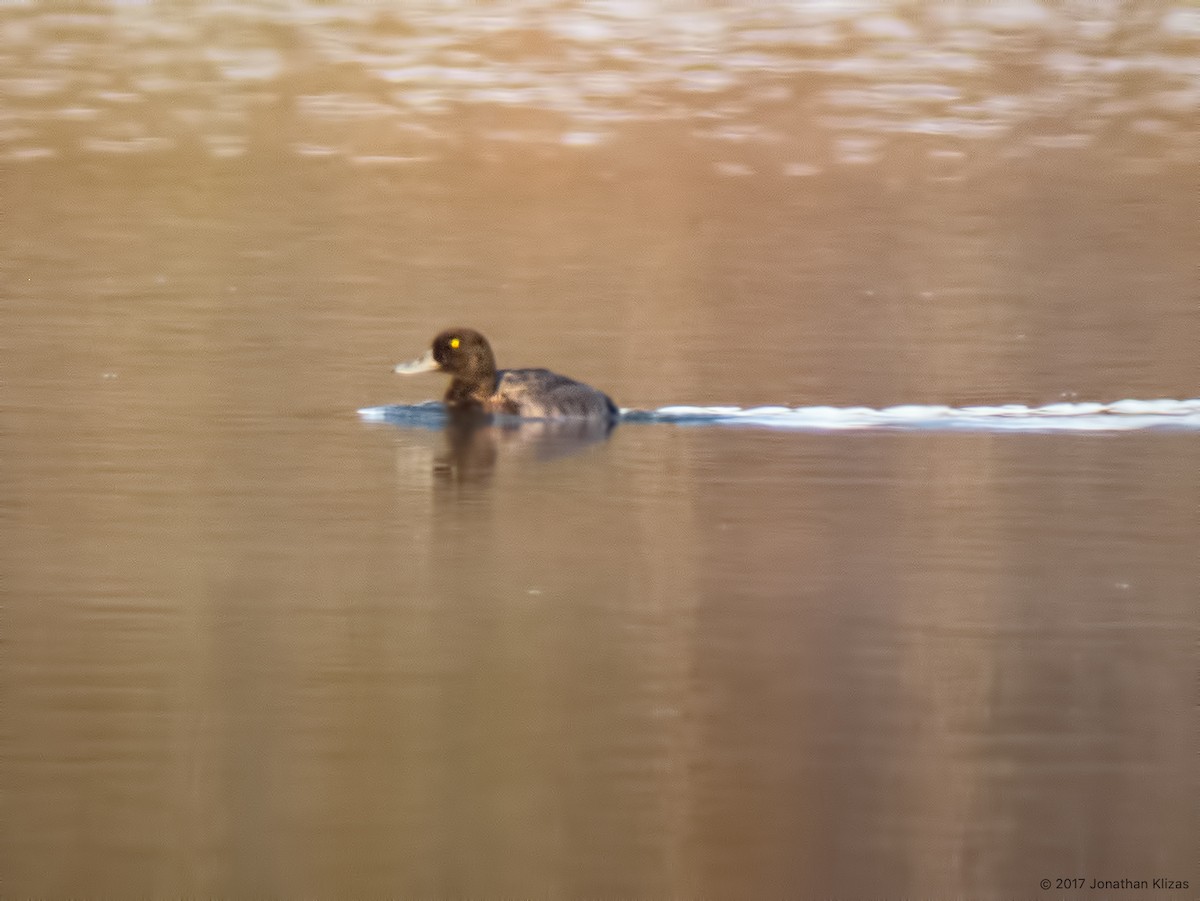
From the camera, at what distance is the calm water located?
6.86 metres

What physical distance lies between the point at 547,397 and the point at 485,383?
648mm

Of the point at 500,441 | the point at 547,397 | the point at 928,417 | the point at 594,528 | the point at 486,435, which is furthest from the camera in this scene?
the point at 547,397

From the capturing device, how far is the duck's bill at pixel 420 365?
49.4 feet

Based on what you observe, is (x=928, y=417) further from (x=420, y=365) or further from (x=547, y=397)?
(x=420, y=365)

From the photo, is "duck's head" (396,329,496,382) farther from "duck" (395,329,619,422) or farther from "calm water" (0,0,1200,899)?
"calm water" (0,0,1200,899)

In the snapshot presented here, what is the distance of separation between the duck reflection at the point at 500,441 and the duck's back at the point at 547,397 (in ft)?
0.16

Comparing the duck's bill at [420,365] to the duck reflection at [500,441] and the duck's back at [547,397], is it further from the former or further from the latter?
the duck reflection at [500,441]

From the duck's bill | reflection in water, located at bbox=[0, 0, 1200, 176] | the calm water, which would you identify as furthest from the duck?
reflection in water, located at bbox=[0, 0, 1200, 176]

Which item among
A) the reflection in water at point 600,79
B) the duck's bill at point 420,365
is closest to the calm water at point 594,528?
the duck's bill at point 420,365

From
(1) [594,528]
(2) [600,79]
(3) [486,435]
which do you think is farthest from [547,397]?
(2) [600,79]

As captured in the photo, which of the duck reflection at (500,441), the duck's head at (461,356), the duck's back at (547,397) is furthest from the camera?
the duck's head at (461,356)

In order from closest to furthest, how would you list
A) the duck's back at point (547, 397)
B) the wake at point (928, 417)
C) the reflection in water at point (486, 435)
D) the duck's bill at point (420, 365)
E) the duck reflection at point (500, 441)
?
1. the duck reflection at point (500, 441)
2. the reflection in water at point (486, 435)
3. the wake at point (928, 417)
4. the duck's back at point (547, 397)
5. the duck's bill at point (420, 365)

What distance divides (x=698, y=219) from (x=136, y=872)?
55.0 feet

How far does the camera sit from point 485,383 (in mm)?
15031
